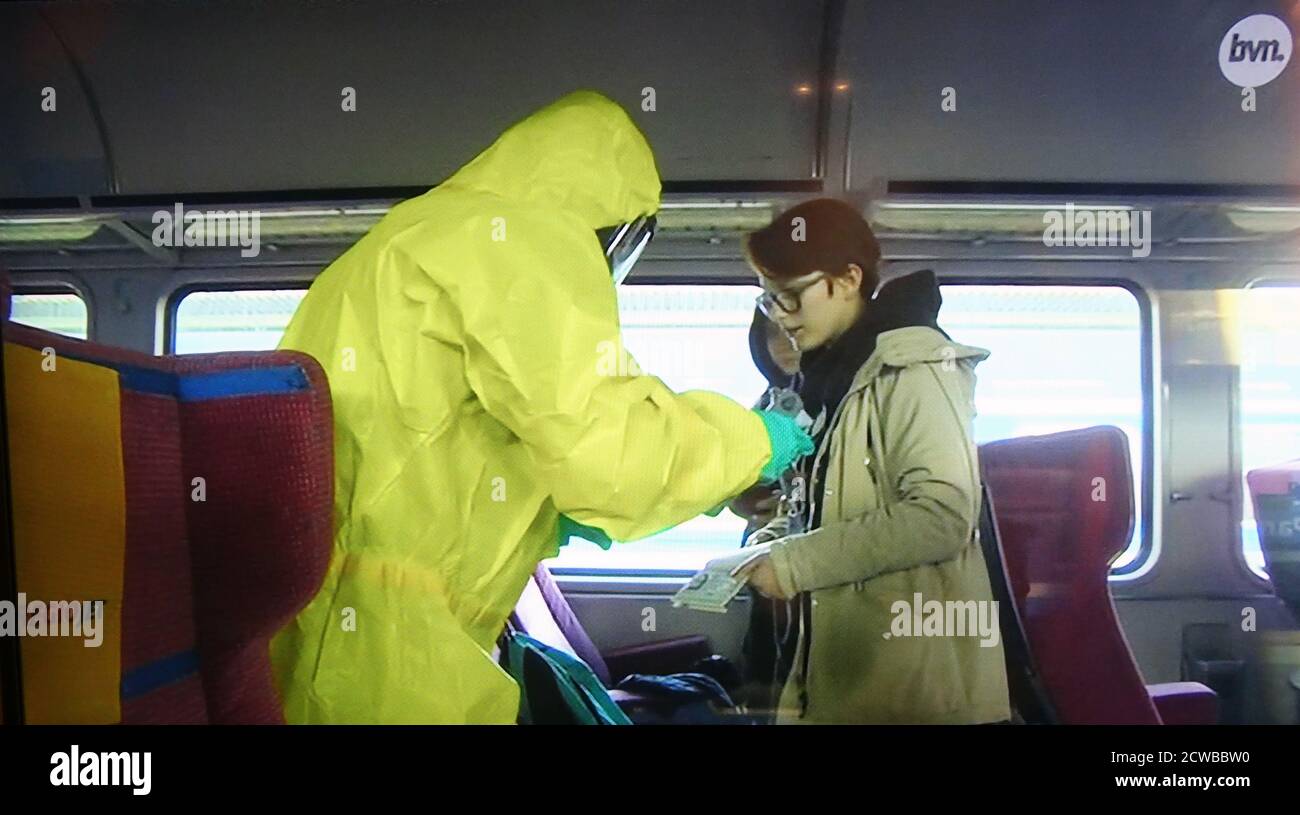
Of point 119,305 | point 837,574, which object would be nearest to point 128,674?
point 119,305

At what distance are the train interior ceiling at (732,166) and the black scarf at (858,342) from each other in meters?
0.03

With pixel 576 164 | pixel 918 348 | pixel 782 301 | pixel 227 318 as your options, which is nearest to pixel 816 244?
pixel 782 301

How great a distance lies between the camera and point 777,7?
1439mm

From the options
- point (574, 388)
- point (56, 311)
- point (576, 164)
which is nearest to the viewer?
point (574, 388)

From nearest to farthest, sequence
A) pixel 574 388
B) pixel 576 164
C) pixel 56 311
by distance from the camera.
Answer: pixel 574 388 → pixel 576 164 → pixel 56 311

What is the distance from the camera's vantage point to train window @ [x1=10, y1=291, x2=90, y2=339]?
4.51 feet

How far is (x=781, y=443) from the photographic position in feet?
4.33

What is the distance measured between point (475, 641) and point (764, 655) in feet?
1.41

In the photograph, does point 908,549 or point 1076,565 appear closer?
point 908,549

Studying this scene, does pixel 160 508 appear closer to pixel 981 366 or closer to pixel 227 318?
pixel 227 318

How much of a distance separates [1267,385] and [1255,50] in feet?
1.63

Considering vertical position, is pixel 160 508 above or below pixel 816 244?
below

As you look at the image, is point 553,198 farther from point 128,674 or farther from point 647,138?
point 128,674

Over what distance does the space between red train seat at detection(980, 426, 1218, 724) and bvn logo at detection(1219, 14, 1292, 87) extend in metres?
0.56
